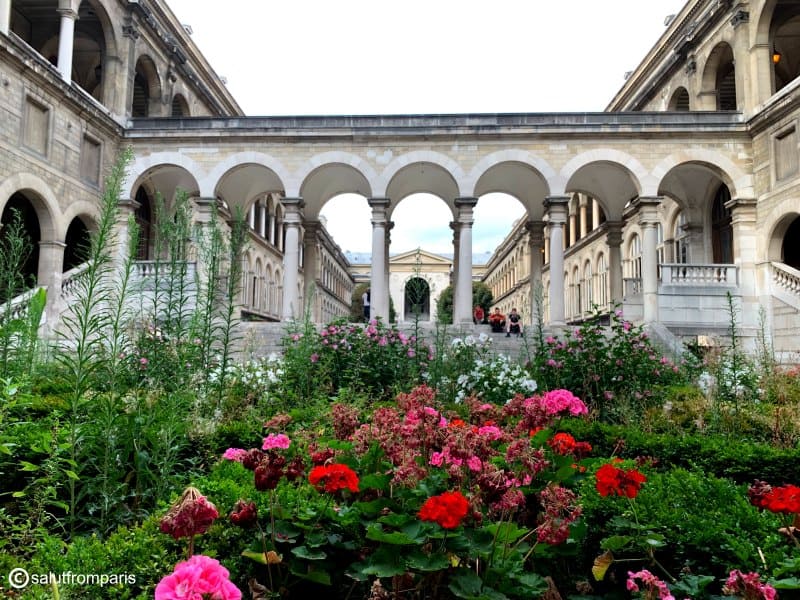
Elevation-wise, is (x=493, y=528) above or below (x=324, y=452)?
below

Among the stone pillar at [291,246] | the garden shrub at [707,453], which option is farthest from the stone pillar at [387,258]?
the garden shrub at [707,453]

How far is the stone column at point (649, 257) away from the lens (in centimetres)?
1830

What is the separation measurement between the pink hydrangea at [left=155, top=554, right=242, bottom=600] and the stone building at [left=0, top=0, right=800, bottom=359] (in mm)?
16702

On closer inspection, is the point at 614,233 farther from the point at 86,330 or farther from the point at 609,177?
the point at 86,330

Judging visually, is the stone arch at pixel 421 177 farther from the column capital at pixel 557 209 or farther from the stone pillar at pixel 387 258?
the column capital at pixel 557 209

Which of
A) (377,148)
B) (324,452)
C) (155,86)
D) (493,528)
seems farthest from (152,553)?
(155,86)

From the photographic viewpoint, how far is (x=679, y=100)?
25.4 m

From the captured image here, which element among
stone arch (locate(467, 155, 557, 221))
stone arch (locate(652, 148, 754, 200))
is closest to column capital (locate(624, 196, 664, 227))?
stone arch (locate(652, 148, 754, 200))

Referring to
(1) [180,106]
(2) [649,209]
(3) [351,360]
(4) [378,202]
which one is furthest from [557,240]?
(1) [180,106]

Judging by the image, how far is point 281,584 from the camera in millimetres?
2449

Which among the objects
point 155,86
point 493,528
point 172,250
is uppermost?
point 155,86

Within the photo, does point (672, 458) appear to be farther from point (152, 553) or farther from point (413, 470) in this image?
point (152, 553)

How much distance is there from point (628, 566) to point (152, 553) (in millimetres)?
2283

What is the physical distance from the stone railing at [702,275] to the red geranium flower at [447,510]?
18932mm
